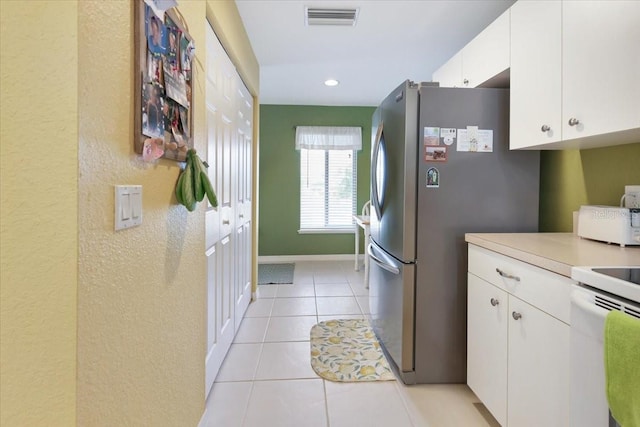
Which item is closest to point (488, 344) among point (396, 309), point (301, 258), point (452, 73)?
point (396, 309)

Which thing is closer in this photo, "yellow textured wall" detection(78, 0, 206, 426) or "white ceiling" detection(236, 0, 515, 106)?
"yellow textured wall" detection(78, 0, 206, 426)

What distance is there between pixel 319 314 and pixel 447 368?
1.34m

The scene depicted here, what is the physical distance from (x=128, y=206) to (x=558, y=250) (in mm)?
1541

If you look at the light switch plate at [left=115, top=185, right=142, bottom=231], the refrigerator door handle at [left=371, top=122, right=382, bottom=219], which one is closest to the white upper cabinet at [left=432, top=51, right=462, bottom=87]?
the refrigerator door handle at [left=371, top=122, right=382, bottom=219]

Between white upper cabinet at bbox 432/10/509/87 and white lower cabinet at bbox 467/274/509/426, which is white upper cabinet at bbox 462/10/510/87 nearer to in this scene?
white upper cabinet at bbox 432/10/509/87

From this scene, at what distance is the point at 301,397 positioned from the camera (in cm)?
181

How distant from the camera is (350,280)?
412 centimetres

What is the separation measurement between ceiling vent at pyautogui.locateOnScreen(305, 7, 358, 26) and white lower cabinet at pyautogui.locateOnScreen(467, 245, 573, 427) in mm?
1831

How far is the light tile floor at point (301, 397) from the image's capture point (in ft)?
5.33

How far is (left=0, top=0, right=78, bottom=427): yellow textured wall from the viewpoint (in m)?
0.65

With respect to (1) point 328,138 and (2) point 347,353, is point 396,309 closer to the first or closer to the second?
(2) point 347,353

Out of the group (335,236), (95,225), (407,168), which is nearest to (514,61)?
(407,168)

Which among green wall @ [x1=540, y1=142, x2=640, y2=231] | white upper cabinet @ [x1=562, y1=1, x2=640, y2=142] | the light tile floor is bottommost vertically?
the light tile floor

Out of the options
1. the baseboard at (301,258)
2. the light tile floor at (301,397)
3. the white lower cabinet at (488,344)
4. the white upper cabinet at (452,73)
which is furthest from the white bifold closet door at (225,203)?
the baseboard at (301,258)
